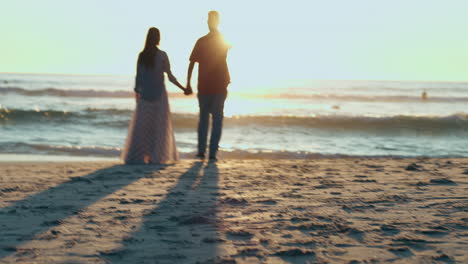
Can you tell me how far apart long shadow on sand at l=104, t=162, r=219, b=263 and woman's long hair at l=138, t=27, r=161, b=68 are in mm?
2308

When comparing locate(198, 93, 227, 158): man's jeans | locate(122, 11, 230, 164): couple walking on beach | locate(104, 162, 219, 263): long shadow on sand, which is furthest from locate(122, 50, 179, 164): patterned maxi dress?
locate(104, 162, 219, 263): long shadow on sand

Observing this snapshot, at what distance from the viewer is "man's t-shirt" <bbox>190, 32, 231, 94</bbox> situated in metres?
6.71

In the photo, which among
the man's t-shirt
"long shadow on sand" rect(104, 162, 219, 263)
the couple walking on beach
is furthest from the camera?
the man's t-shirt

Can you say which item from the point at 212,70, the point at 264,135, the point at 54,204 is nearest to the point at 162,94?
the point at 212,70

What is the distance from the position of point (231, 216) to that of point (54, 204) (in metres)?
1.38

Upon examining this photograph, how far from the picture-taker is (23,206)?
12.5 feet

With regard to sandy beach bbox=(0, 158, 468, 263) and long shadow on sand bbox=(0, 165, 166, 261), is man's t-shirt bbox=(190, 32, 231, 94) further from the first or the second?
long shadow on sand bbox=(0, 165, 166, 261)

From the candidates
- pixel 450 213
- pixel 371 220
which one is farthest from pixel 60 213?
pixel 450 213

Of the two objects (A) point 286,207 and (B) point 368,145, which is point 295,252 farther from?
(B) point 368,145

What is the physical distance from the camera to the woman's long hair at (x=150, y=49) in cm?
624

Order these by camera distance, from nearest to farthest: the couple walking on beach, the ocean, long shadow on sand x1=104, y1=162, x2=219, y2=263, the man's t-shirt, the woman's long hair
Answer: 1. long shadow on sand x1=104, y1=162, x2=219, y2=263
2. the woman's long hair
3. the couple walking on beach
4. the man's t-shirt
5. the ocean

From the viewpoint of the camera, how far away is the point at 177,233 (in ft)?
10.1

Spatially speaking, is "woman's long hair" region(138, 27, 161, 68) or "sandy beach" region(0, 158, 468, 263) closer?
"sandy beach" region(0, 158, 468, 263)

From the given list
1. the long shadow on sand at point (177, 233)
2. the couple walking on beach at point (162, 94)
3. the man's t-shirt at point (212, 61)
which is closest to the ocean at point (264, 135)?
the couple walking on beach at point (162, 94)
